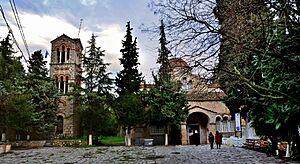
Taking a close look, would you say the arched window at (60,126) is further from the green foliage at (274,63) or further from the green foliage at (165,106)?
the green foliage at (274,63)

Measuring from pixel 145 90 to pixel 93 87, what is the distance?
16.2 feet

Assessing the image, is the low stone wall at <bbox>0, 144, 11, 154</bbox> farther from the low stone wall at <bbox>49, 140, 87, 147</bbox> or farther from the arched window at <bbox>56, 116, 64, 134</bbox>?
the arched window at <bbox>56, 116, 64, 134</bbox>

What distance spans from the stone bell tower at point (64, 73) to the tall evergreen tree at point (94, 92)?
14.1ft

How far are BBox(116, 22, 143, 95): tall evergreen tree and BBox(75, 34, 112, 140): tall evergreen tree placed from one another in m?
1.08

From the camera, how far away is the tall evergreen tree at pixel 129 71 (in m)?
28.2

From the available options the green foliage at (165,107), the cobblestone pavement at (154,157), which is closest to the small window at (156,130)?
the green foliage at (165,107)

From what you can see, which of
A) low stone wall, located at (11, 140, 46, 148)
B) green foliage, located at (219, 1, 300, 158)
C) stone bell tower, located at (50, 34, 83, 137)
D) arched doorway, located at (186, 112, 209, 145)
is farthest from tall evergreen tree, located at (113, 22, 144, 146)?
green foliage, located at (219, 1, 300, 158)

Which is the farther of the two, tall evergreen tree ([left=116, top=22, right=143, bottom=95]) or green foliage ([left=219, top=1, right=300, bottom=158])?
tall evergreen tree ([left=116, top=22, right=143, bottom=95])

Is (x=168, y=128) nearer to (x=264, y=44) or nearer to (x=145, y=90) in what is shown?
(x=145, y=90)

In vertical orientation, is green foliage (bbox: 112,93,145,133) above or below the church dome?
below

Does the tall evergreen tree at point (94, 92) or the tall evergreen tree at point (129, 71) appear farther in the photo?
the tall evergreen tree at point (129, 71)

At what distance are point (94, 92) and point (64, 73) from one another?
23.1 feet

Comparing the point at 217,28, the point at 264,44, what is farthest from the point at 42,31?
the point at 264,44

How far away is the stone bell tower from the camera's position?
3250 centimetres
